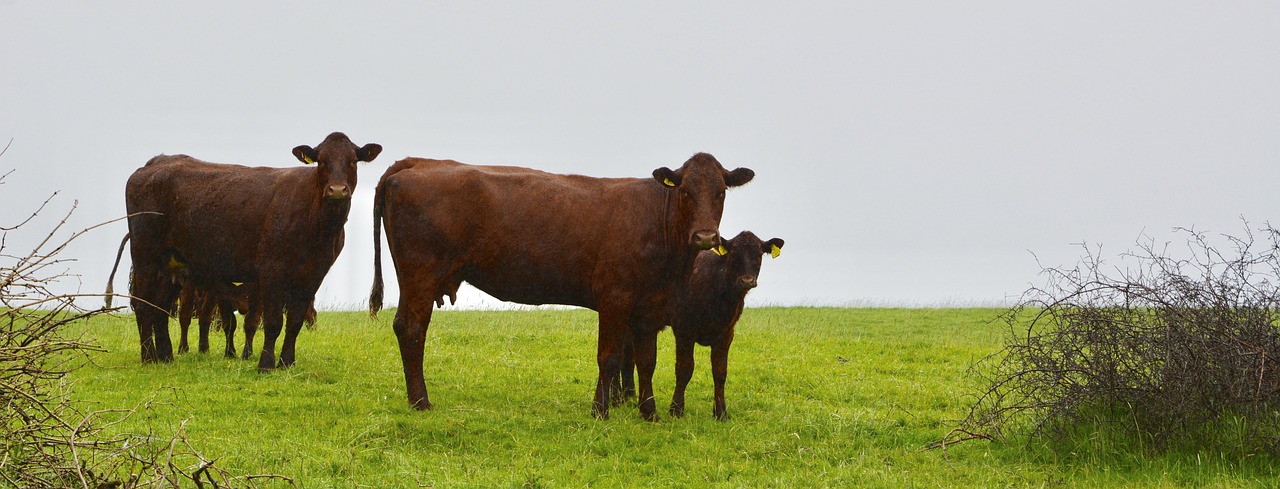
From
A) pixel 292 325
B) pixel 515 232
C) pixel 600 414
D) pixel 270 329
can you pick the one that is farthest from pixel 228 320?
pixel 600 414

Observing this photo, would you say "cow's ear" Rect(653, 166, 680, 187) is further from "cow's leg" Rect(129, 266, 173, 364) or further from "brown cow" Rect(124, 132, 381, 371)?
"cow's leg" Rect(129, 266, 173, 364)

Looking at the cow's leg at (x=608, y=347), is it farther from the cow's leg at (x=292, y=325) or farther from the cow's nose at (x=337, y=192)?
the cow's leg at (x=292, y=325)

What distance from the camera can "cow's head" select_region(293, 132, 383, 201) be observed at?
41.5ft

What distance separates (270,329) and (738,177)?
5811mm

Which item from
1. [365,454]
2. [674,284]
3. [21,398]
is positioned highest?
[674,284]

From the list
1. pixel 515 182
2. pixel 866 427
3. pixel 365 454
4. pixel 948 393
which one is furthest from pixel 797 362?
pixel 365 454

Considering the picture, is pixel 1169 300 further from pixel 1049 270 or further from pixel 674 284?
pixel 674 284

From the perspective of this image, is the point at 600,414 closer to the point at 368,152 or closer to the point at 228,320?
the point at 368,152

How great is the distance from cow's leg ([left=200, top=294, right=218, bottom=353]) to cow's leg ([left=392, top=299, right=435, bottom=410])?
4.56 meters

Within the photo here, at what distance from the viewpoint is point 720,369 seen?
1145cm

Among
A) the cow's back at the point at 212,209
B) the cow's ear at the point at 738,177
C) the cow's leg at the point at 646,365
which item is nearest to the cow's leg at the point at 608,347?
the cow's leg at the point at 646,365

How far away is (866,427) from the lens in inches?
437

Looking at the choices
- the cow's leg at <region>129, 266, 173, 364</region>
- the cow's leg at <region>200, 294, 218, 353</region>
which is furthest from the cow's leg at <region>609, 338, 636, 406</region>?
the cow's leg at <region>200, 294, 218, 353</region>

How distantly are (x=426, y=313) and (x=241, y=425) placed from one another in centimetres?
202
